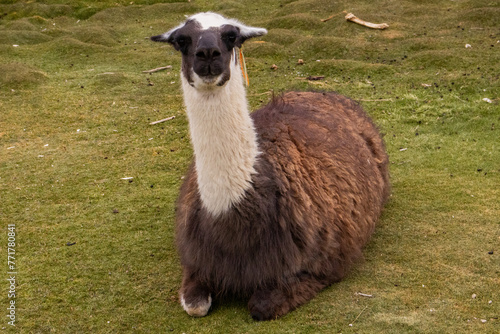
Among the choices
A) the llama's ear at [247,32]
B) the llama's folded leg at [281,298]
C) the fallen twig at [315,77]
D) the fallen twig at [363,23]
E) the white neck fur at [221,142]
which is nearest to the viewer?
the white neck fur at [221,142]

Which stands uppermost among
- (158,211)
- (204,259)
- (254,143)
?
(254,143)

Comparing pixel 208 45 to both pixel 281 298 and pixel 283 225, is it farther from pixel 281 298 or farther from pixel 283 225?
pixel 281 298

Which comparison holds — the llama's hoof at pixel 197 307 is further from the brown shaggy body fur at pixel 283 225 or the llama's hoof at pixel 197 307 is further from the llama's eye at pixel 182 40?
the llama's eye at pixel 182 40

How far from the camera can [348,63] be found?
360 inches

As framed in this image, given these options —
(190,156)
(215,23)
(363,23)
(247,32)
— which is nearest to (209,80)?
(215,23)

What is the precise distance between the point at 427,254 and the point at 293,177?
4.42 feet

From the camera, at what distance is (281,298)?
3779 mm

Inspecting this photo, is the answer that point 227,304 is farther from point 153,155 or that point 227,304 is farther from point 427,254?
point 153,155

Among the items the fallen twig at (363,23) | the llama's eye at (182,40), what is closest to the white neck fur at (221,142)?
the llama's eye at (182,40)

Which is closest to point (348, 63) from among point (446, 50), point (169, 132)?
point (446, 50)

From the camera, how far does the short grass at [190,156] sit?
3.89 meters

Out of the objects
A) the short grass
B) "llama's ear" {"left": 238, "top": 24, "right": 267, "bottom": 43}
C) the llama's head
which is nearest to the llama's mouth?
the llama's head

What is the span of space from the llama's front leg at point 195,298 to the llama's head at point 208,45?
1368 millimetres

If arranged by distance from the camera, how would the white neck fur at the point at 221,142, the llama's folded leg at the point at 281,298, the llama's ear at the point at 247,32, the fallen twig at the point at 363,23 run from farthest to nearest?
the fallen twig at the point at 363,23
the llama's ear at the point at 247,32
the llama's folded leg at the point at 281,298
the white neck fur at the point at 221,142
